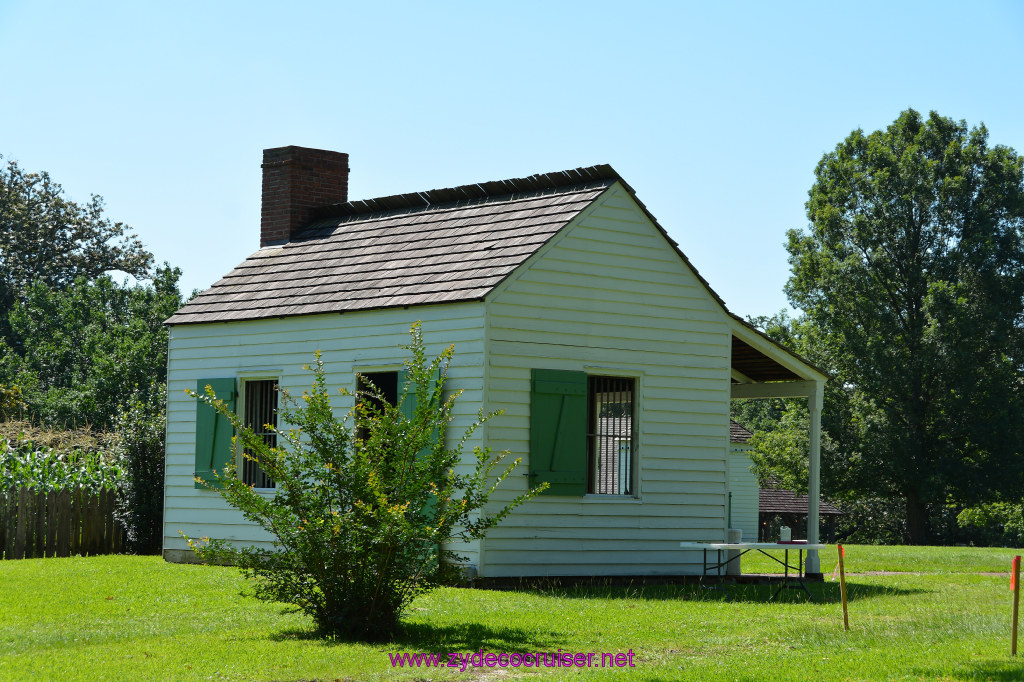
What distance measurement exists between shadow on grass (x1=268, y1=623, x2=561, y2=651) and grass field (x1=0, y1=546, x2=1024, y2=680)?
2 centimetres

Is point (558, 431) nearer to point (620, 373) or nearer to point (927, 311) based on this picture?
point (620, 373)

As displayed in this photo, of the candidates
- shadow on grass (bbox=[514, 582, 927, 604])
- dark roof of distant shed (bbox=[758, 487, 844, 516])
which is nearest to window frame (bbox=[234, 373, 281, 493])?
shadow on grass (bbox=[514, 582, 927, 604])

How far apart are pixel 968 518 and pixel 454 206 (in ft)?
113

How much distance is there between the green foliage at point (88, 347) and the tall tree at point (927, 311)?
21731mm

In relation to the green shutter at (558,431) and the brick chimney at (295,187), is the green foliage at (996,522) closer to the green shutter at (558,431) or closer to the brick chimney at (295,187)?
the brick chimney at (295,187)

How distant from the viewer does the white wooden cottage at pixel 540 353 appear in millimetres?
14633

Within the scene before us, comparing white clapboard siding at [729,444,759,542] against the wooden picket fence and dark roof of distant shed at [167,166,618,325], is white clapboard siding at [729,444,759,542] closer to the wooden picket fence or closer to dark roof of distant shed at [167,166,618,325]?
dark roof of distant shed at [167,166,618,325]

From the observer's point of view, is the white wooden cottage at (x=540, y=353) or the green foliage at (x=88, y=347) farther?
the green foliage at (x=88, y=347)

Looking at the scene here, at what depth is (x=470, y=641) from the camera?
975cm

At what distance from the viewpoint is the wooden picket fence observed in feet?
59.4

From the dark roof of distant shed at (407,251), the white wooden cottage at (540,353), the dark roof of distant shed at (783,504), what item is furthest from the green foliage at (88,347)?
the dark roof of distant shed at (783,504)

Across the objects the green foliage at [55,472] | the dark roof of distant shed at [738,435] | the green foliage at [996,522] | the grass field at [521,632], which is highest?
the dark roof of distant shed at [738,435]

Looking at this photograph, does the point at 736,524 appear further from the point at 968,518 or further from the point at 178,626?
the point at 178,626

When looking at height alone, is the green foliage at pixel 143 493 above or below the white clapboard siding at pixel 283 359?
below
